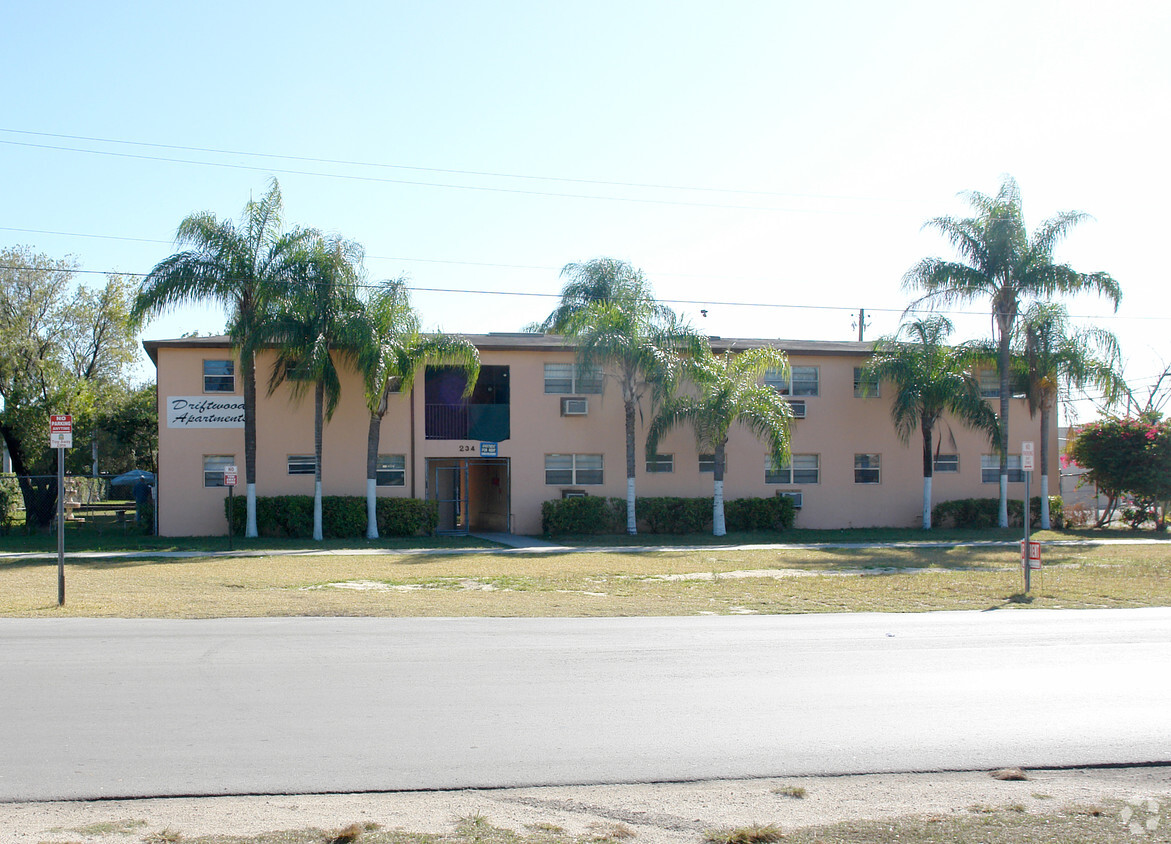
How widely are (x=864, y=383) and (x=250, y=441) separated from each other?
1989cm

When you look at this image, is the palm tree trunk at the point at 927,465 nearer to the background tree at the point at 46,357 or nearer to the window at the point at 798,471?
the window at the point at 798,471

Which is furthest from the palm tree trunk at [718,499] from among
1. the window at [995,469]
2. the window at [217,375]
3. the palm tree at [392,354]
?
the window at [217,375]

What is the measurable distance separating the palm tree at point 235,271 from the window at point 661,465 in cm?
1299

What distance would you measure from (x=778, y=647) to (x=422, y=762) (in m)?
5.33

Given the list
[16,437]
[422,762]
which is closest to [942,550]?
[422,762]

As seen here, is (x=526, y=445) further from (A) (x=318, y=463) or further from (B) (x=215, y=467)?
(B) (x=215, y=467)

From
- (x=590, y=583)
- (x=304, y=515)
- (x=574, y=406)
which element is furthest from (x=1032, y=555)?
(x=304, y=515)

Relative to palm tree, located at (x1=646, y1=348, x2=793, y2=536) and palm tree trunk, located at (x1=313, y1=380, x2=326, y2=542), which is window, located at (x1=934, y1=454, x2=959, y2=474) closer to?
palm tree, located at (x1=646, y1=348, x2=793, y2=536)

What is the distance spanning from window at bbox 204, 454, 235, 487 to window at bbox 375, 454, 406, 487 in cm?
450

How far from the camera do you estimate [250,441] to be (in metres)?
27.0

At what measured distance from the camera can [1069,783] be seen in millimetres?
5629

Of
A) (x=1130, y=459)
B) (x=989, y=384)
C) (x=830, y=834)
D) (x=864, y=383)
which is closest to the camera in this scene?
(x=830, y=834)

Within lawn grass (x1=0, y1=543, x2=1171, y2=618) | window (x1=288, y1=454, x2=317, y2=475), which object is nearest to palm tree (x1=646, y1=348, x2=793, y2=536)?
lawn grass (x1=0, y1=543, x2=1171, y2=618)

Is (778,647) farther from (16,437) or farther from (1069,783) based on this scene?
(16,437)
